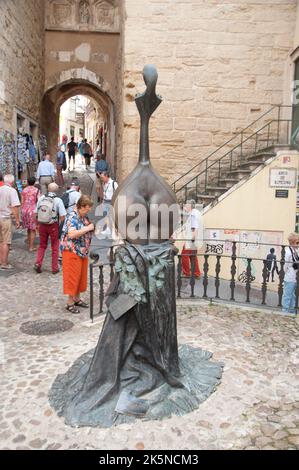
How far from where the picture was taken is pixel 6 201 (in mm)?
7402

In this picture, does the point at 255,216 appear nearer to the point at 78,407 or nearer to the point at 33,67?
the point at 78,407

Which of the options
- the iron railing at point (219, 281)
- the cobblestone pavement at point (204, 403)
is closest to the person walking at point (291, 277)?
the iron railing at point (219, 281)

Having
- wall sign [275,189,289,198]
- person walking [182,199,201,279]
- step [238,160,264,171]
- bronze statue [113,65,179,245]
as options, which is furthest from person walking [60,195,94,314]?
wall sign [275,189,289,198]

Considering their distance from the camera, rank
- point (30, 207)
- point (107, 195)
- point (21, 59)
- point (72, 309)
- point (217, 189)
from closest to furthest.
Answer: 1. point (72, 309)
2. point (30, 207)
3. point (107, 195)
4. point (217, 189)
5. point (21, 59)

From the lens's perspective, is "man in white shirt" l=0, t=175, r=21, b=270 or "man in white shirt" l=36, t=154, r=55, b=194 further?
"man in white shirt" l=36, t=154, r=55, b=194

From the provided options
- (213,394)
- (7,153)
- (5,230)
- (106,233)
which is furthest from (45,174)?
(213,394)

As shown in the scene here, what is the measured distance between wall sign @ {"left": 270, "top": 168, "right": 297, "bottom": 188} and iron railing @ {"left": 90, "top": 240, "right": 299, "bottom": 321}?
1.49 m

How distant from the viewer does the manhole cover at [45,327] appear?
4.94m

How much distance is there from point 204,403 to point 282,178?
709 cm

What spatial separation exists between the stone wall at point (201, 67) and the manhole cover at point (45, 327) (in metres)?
6.57

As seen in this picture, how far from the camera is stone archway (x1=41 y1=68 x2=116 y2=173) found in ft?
51.5

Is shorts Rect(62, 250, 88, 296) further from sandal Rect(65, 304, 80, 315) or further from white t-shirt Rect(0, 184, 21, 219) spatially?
white t-shirt Rect(0, 184, 21, 219)

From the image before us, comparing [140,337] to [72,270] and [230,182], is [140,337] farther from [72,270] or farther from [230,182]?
[230,182]
